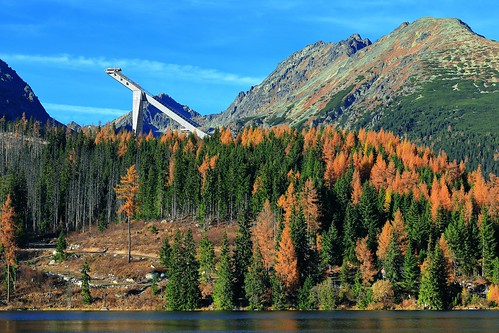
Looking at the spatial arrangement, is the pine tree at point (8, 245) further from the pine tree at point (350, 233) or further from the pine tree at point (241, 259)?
the pine tree at point (350, 233)

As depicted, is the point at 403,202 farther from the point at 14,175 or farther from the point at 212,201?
the point at 14,175

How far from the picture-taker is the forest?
11188 cm

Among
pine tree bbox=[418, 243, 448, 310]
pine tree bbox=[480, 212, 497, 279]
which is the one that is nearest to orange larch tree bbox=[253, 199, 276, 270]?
pine tree bbox=[418, 243, 448, 310]

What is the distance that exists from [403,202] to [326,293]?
126 ft

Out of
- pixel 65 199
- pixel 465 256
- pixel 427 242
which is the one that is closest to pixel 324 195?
pixel 427 242

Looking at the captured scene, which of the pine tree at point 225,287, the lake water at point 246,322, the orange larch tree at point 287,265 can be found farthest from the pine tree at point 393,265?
the pine tree at point 225,287

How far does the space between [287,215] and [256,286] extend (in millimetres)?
27727

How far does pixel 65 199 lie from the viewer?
174625 millimetres

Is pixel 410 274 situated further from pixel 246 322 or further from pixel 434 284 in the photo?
pixel 246 322

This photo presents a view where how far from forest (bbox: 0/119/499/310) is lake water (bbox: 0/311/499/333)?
9.82 metres

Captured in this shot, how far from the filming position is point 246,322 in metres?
86.4

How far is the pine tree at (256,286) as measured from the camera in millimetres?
108375

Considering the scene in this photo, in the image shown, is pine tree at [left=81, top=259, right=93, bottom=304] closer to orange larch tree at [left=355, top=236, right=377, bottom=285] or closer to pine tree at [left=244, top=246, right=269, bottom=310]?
pine tree at [left=244, top=246, right=269, bottom=310]

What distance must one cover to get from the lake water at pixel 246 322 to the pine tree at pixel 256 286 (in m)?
6.39
